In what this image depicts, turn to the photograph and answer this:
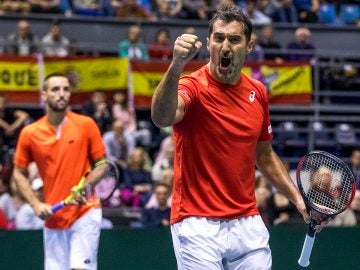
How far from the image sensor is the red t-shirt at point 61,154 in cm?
970

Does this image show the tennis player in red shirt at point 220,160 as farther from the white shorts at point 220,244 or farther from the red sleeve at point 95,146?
the red sleeve at point 95,146

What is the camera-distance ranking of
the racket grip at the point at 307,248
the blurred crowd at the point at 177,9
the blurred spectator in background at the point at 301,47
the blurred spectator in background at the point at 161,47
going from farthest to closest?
the blurred crowd at the point at 177,9 < the blurred spectator in background at the point at 301,47 < the blurred spectator in background at the point at 161,47 < the racket grip at the point at 307,248

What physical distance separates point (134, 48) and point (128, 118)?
165cm

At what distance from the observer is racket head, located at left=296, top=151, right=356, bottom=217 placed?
281 inches

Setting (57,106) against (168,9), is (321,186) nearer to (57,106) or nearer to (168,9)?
(57,106)

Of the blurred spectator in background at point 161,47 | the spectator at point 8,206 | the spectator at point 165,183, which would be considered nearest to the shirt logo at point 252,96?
the spectator at point 165,183

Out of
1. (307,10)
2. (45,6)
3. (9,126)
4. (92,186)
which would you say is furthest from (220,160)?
(307,10)

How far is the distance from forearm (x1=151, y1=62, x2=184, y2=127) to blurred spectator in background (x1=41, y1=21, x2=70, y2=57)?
1111 cm

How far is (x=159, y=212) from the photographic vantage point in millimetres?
12445

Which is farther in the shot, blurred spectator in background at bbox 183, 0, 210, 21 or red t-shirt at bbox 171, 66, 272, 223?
blurred spectator in background at bbox 183, 0, 210, 21

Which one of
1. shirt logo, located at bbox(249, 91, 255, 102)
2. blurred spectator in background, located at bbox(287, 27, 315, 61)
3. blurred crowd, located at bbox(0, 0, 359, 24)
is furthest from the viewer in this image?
blurred crowd, located at bbox(0, 0, 359, 24)

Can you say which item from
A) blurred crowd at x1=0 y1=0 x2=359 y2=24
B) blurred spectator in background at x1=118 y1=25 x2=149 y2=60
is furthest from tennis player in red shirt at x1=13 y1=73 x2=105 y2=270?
blurred crowd at x1=0 y1=0 x2=359 y2=24

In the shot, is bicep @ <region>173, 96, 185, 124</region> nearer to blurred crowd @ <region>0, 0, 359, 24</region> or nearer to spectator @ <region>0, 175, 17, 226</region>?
spectator @ <region>0, 175, 17, 226</region>

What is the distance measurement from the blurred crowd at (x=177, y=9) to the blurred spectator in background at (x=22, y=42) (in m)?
1.22
